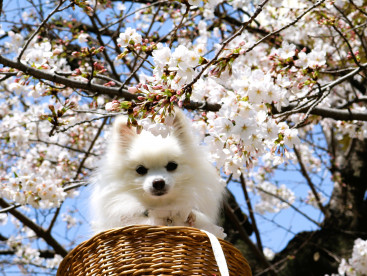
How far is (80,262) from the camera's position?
1.86m

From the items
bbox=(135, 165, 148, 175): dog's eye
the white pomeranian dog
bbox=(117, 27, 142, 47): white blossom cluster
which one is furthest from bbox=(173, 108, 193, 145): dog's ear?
bbox=(117, 27, 142, 47): white blossom cluster

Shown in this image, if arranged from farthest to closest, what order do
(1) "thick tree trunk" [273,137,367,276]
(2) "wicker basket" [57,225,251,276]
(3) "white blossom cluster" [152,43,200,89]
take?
(1) "thick tree trunk" [273,137,367,276] → (3) "white blossom cluster" [152,43,200,89] → (2) "wicker basket" [57,225,251,276]

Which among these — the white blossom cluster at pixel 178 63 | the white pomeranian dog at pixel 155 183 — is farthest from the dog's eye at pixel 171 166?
the white blossom cluster at pixel 178 63

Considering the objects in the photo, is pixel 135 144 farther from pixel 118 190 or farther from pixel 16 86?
pixel 16 86

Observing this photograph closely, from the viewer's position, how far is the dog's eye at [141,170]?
240cm

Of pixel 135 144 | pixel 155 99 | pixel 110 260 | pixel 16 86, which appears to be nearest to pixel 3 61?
pixel 16 86

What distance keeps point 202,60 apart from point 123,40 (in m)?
0.76

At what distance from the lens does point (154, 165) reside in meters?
2.39

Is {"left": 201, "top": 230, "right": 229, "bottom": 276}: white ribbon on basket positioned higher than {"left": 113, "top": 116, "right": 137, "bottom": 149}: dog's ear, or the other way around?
{"left": 113, "top": 116, "right": 137, "bottom": 149}: dog's ear

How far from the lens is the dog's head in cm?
230

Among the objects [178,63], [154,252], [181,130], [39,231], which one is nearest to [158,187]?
[181,130]

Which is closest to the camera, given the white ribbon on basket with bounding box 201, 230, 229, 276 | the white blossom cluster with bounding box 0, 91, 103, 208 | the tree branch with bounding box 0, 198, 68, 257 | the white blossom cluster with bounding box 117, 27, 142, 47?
the white ribbon on basket with bounding box 201, 230, 229, 276

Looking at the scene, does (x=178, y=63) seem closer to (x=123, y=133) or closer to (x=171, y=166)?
(x=171, y=166)

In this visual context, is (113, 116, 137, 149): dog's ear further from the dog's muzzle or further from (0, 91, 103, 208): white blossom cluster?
(0, 91, 103, 208): white blossom cluster
